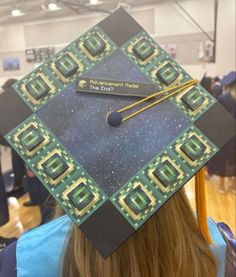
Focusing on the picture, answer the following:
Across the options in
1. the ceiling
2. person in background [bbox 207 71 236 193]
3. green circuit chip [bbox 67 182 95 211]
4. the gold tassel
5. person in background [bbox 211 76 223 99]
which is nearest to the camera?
green circuit chip [bbox 67 182 95 211]

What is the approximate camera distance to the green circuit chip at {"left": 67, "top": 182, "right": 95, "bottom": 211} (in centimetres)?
52

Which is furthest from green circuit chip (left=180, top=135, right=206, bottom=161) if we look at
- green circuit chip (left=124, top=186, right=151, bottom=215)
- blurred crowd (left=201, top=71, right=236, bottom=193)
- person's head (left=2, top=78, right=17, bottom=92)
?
blurred crowd (left=201, top=71, right=236, bottom=193)

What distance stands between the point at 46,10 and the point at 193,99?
120 cm

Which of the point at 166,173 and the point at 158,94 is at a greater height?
the point at 158,94

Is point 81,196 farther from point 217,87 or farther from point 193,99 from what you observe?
point 217,87

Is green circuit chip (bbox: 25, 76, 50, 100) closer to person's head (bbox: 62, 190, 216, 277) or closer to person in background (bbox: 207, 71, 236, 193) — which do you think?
person's head (bbox: 62, 190, 216, 277)

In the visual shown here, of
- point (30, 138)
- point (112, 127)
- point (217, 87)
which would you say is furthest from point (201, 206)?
point (217, 87)

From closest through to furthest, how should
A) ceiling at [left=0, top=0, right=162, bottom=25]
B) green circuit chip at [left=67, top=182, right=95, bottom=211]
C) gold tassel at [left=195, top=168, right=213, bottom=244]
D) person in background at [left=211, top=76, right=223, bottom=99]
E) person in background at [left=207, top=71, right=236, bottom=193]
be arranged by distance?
green circuit chip at [left=67, top=182, right=95, bottom=211] → gold tassel at [left=195, top=168, right=213, bottom=244] → ceiling at [left=0, top=0, right=162, bottom=25] → person in background at [left=207, top=71, right=236, bottom=193] → person in background at [left=211, top=76, right=223, bottom=99]

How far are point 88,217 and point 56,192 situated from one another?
0.22 feet

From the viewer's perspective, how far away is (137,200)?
53 centimetres

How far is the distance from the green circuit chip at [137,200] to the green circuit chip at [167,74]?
21 cm

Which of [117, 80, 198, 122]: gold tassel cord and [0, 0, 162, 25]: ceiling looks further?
[0, 0, 162, 25]: ceiling

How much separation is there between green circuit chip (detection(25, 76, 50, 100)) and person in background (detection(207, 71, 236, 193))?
2459 mm

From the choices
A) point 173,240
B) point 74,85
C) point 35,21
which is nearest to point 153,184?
point 173,240
